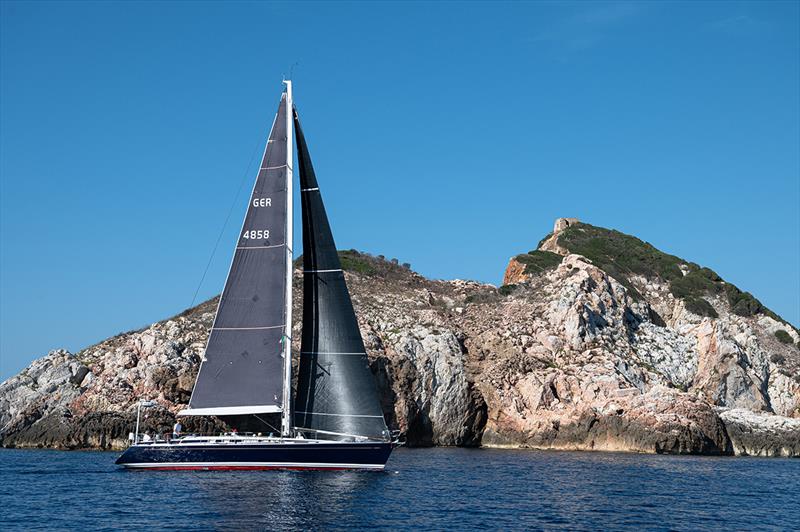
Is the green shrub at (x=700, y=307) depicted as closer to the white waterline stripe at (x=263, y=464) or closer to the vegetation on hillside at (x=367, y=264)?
the vegetation on hillside at (x=367, y=264)

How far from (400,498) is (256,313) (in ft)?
33.1

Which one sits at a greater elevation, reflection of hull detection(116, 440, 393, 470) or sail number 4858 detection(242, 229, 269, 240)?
sail number 4858 detection(242, 229, 269, 240)

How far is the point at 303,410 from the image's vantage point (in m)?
34.2

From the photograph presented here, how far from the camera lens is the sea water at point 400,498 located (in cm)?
2509

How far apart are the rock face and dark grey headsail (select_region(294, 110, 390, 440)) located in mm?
20554

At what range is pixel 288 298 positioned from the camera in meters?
34.2

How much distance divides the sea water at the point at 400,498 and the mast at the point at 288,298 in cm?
236

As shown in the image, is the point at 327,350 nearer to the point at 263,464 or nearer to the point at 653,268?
the point at 263,464

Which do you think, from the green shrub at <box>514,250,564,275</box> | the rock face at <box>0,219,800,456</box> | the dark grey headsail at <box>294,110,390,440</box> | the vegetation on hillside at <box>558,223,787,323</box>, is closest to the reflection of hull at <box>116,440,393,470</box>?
the dark grey headsail at <box>294,110,390,440</box>

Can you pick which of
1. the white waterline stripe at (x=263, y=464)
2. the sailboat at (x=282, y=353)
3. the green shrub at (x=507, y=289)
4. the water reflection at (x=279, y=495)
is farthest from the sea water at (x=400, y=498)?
the green shrub at (x=507, y=289)

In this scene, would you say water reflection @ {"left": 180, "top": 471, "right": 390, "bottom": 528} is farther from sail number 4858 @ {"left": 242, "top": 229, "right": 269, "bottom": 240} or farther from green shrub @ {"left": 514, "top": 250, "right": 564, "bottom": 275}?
green shrub @ {"left": 514, "top": 250, "right": 564, "bottom": 275}

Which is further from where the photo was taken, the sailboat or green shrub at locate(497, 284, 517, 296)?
green shrub at locate(497, 284, 517, 296)

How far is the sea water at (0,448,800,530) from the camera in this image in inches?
988

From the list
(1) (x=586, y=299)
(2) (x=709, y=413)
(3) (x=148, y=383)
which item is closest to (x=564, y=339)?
(1) (x=586, y=299)
